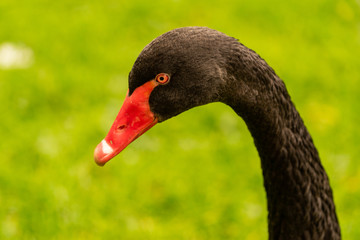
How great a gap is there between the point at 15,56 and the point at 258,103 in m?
2.45

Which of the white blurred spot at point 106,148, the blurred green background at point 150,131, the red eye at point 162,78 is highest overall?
the blurred green background at point 150,131

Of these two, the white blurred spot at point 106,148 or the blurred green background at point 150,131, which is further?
the blurred green background at point 150,131

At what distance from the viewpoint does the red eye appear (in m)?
1.60

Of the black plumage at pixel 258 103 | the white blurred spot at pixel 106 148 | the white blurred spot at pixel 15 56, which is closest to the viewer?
the black plumage at pixel 258 103

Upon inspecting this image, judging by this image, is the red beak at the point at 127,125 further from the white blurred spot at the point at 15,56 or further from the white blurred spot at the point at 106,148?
the white blurred spot at the point at 15,56

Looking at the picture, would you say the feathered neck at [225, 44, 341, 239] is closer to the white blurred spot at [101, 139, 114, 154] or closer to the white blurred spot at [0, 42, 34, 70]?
the white blurred spot at [101, 139, 114, 154]

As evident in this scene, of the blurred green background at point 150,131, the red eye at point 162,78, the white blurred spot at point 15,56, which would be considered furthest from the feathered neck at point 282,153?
the white blurred spot at point 15,56

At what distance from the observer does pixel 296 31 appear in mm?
3980

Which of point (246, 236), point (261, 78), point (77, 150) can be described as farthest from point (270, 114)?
point (77, 150)

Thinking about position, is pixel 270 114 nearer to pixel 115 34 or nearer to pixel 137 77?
pixel 137 77

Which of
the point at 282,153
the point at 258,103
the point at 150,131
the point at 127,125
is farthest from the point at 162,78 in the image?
the point at 150,131

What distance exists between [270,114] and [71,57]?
7.44ft

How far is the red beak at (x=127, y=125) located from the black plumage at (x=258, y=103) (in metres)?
0.03

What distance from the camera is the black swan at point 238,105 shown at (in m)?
1.58
